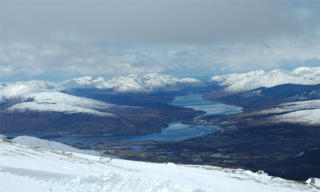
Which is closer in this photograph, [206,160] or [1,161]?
[1,161]

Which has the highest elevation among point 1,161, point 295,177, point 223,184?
point 1,161

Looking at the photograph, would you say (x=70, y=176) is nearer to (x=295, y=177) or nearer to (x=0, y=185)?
(x=0, y=185)

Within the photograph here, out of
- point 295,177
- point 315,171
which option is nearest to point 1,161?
point 295,177

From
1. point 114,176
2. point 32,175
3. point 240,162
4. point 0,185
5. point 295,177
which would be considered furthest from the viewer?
point 240,162

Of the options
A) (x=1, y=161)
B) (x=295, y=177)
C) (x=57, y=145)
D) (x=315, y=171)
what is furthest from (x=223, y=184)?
(x=315, y=171)

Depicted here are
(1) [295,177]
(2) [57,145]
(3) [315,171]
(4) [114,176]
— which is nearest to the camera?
(4) [114,176]

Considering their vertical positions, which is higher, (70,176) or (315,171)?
(70,176)

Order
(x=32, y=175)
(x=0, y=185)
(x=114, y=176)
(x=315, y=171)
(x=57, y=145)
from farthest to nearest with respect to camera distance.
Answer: (x=315, y=171), (x=57, y=145), (x=114, y=176), (x=32, y=175), (x=0, y=185)

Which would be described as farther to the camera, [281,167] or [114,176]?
[281,167]

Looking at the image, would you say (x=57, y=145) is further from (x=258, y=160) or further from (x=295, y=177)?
(x=258, y=160)
